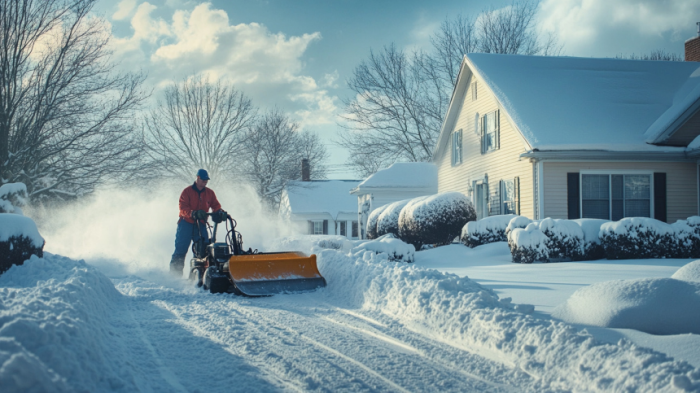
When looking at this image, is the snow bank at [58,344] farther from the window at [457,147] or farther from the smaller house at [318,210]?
the smaller house at [318,210]

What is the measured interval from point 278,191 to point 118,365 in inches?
1476

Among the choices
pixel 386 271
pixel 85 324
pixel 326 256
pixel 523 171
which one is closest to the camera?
pixel 85 324

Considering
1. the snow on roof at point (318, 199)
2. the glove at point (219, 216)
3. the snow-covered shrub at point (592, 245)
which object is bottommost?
the snow-covered shrub at point (592, 245)

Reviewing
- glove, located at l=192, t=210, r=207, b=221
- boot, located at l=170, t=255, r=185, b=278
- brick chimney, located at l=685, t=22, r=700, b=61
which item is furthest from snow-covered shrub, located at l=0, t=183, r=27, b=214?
brick chimney, located at l=685, t=22, r=700, b=61

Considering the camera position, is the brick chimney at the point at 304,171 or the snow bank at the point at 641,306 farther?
the brick chimney at the point at 304,171

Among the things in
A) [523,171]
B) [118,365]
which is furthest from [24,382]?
[523,171]

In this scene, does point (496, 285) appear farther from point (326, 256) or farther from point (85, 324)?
point (85, 324)

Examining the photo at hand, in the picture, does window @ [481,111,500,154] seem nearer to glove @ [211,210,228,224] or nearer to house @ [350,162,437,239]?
house @ [350,162,437,239]

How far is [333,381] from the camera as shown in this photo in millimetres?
3836

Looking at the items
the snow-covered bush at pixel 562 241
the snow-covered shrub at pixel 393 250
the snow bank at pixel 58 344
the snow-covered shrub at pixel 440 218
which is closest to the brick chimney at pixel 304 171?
the snow-covered shrub at pixel 440 218

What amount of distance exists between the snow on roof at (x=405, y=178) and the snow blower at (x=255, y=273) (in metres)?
20.4

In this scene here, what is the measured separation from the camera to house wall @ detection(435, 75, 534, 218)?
1698 cm

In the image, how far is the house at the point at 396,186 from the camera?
29.0 metres

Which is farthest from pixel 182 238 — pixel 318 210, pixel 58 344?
pixel 318 210
